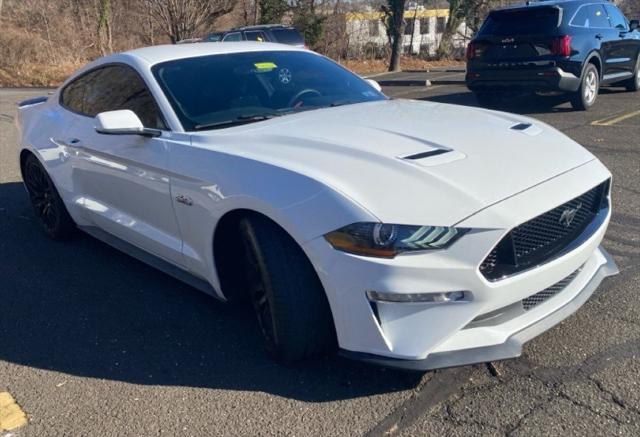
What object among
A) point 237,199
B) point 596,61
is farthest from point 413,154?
point 596,61

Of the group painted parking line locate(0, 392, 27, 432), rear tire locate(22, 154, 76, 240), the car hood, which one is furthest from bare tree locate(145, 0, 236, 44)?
painted parking line locate(0, 392, 27, 432)

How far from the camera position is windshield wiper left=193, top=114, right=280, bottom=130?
3781 millimetres

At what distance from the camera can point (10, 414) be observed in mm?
3061

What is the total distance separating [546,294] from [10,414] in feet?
8.28

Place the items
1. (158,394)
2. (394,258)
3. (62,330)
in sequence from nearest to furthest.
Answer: (394,258) < (158,394) < (62,330)

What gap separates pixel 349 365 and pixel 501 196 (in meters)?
1.12

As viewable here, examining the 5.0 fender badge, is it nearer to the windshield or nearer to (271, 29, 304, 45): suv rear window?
the windshield

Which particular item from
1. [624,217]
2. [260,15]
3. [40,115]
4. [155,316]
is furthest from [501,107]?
[260,15]

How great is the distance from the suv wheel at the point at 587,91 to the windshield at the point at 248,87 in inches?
273

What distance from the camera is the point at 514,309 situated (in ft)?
9.59

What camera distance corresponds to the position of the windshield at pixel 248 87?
392 centimetres

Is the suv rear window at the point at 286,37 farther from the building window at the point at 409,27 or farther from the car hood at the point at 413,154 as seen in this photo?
the building window at the point at 409,27

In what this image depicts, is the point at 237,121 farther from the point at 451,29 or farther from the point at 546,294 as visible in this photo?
the point at 451,29

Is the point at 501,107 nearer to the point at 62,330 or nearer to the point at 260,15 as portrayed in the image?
the point at 62,330
